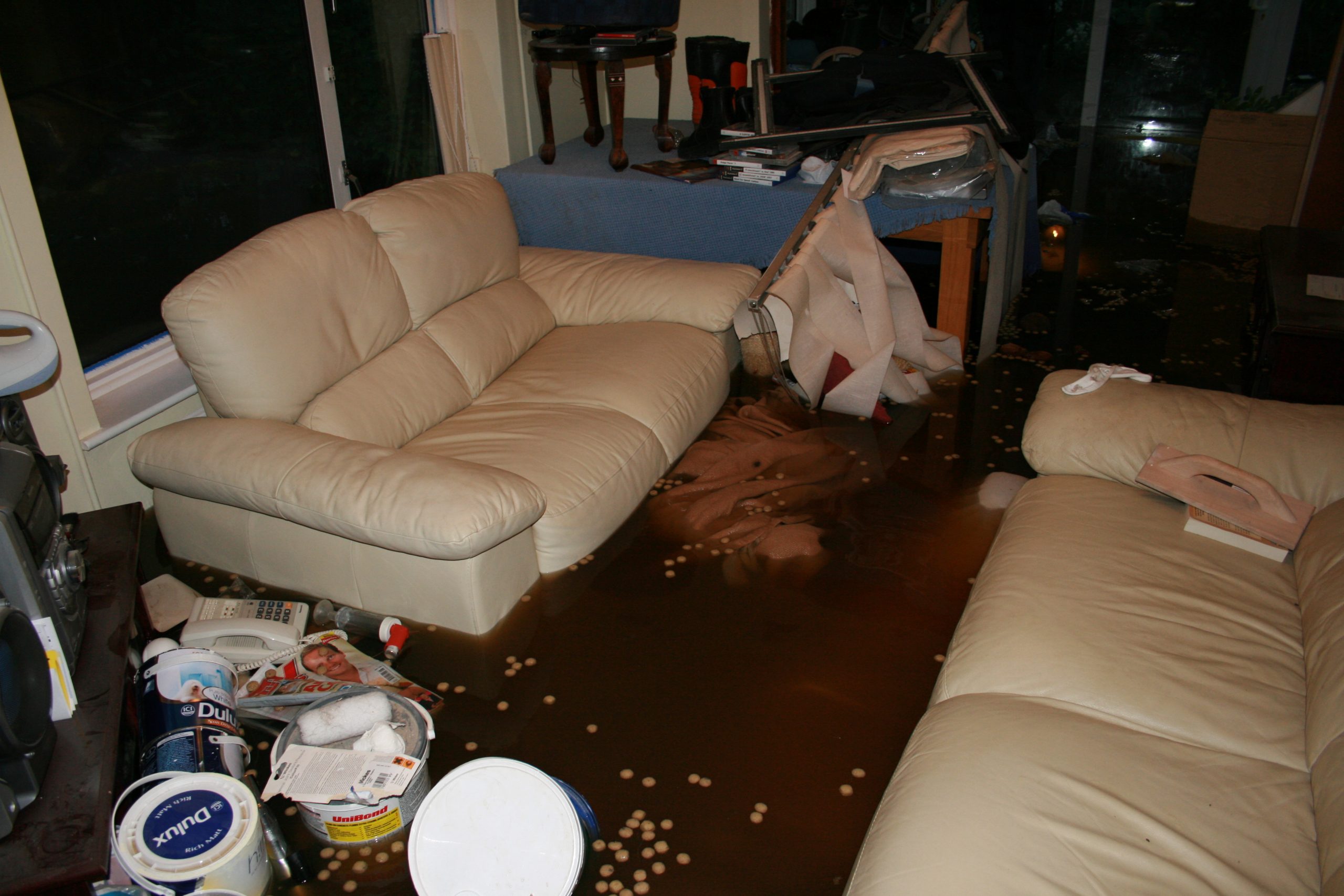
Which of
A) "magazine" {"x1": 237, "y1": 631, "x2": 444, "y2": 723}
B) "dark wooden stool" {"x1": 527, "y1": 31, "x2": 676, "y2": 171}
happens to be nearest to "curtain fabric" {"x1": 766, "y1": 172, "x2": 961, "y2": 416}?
"dark wooden stool" {"x1": 527, "y1": 31, "x2": 676, "y2": 171}

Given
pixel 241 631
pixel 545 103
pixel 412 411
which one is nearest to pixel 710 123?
pixel 545 103

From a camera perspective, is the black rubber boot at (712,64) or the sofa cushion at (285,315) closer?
the sofa cushion at (285,315)

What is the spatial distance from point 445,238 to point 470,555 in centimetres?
115

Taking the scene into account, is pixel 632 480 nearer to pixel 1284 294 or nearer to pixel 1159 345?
pixel 1284 294

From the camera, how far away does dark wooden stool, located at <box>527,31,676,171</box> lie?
3.35m

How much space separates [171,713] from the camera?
1.61 metres

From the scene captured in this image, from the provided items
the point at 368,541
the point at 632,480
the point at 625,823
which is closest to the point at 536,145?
the point at 632,480

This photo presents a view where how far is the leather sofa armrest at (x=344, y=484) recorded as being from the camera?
72.5 inches

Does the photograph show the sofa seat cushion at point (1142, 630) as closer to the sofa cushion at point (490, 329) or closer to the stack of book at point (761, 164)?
the sofa cushion at point (490, 329)

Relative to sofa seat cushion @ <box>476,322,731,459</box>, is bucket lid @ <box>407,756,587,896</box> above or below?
below

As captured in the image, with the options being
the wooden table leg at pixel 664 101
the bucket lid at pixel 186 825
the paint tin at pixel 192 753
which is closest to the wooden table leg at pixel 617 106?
the wooden table leg at pixel 664 101

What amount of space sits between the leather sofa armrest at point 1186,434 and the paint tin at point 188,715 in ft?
5.69

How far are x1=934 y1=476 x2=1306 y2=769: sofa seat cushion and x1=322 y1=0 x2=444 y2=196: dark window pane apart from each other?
2651 millimetres

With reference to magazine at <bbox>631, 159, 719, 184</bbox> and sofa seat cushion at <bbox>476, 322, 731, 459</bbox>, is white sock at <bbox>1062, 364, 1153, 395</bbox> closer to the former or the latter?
sofa seat cushion at <bbox>476, 322, 731, 459</bbox>
